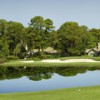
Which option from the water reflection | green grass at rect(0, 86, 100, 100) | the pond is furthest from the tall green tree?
green grass at rect(0, 86, 100, 100)

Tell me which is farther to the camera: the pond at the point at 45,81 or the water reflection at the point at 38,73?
the water reflection at the point at 38,73

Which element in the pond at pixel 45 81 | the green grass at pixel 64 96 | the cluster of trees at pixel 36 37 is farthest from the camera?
the cluster of trees at pixel 36 37

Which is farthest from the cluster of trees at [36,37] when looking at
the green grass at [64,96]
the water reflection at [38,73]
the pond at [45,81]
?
the green grass at [64,96]

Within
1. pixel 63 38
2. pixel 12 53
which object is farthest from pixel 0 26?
pixel 63 38

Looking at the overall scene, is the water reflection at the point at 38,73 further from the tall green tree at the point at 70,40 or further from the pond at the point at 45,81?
the tall green tree at the point at 70,40

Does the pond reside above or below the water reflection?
below

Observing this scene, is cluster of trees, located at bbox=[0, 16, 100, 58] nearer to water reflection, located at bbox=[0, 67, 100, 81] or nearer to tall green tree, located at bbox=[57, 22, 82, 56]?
tall green tree, located at bbox=[57, 22, 82, 56]

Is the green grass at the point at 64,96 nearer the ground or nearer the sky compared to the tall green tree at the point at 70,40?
nearer the ground

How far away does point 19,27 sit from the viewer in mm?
98938

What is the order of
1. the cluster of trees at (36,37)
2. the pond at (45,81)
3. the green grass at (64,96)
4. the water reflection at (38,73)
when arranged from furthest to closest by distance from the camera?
the cluster of trees at (36,37) < the water reflection at (38,73) < the pond at (45,81) < the green grass at (64,96)

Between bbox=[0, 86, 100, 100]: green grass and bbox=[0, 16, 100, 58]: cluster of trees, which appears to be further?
bbox=[0, 16, 100, 58]: cluster of trees

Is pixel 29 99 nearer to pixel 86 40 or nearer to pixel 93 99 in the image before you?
pixel 93 99

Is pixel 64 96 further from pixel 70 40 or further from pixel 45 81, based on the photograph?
pixel 70 40

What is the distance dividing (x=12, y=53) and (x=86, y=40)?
26126 mm
